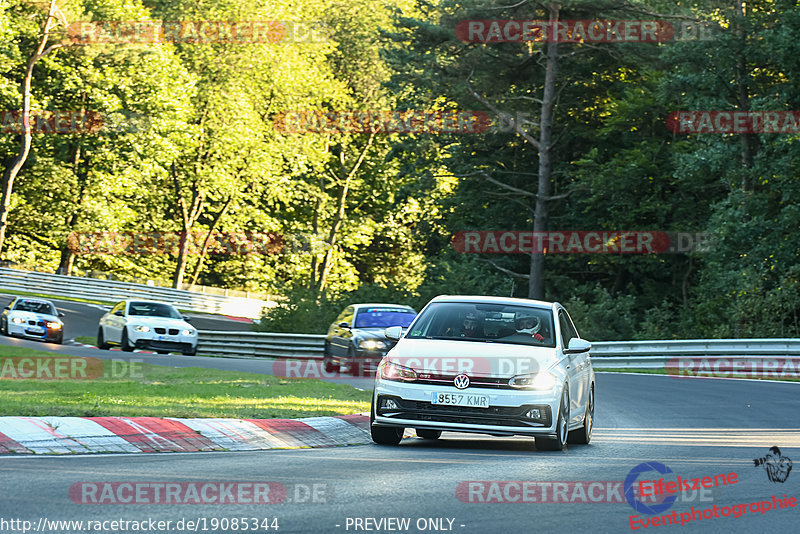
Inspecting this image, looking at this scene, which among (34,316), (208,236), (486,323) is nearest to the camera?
(486,323)

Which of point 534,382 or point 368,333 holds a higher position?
point 534,382

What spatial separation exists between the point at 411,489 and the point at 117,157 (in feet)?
176

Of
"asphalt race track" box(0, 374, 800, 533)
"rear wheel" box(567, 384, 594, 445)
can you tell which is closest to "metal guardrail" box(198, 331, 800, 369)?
"asphalt race track" box(0, 374, 800, 533)

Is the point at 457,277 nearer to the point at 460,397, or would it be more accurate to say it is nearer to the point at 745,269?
the point at 745,269

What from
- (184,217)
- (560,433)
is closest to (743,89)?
(560,433)

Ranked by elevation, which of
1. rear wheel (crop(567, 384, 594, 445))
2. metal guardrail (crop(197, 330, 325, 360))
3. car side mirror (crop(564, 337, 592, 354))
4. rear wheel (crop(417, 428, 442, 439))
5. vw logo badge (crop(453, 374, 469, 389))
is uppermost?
car side mirror (crop(564, 337, 592, 354))

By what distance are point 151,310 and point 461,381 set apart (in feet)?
77.0

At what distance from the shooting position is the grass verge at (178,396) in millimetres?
13680

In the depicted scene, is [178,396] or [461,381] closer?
[461,381]

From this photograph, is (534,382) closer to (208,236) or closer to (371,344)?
(371,344)

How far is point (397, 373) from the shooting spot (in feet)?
40.8

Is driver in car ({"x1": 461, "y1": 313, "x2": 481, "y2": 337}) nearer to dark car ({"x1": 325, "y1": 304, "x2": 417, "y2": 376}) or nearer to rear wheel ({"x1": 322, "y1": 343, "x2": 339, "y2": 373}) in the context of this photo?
Result: dark car ({"x1": 325, "y1": 304, "x2": 417, "y2": 376})

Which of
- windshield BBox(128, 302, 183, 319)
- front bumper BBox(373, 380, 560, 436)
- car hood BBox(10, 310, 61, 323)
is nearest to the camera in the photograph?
front bumper BBox(373, 380, 560, 436)

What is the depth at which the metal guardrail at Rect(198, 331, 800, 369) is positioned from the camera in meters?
28.0
